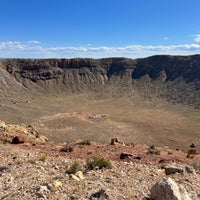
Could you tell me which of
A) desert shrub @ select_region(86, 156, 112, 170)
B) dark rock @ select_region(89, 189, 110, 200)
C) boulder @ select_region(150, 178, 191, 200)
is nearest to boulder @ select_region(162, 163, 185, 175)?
desert shrub @ select_region(86, 156, 112, 170)

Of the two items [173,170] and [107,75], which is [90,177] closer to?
[173,170]

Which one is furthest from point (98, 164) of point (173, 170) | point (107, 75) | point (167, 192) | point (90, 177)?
point (107, 75)

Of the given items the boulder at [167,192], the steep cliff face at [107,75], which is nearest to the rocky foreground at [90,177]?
the boulder at [167,192]

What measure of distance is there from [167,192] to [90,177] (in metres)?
2.89

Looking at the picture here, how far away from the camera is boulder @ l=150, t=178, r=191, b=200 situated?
30.2ft

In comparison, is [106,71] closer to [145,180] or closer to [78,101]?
[78,101]

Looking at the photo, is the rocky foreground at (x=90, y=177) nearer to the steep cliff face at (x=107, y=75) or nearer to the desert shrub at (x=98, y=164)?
the desert shrub at (x=98, y=164)

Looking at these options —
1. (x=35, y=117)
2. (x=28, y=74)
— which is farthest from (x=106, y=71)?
(x=35, y=117)

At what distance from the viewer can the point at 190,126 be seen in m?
64.9

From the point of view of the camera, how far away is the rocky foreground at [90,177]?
9773 mm

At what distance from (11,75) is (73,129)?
60.6m

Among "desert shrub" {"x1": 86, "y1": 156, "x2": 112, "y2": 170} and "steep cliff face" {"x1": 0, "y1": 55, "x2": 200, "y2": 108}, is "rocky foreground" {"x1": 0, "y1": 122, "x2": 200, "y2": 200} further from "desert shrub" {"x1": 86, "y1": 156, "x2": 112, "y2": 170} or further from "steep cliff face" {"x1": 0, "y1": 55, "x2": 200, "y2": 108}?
"steep cliff face" {"x1": 0, "y1": 55, "x2": 200, "y2": 108}

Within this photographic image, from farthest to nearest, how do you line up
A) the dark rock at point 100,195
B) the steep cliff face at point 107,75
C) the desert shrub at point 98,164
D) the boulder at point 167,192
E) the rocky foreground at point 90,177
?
the steep cliff face at point 107,75 < the desert shrub at point 98,164 < the rocky foreground at point 90,177 < the dark rock at point 100,195 < the boulder at point 167,192

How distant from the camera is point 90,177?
37.2 feet
